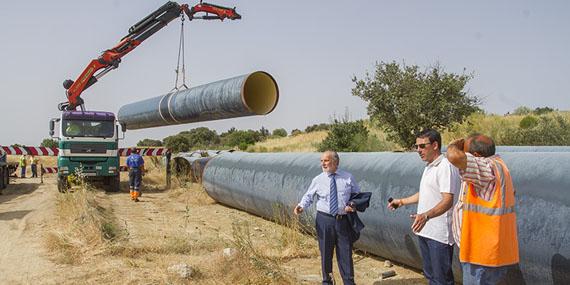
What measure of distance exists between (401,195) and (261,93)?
3.43 meters

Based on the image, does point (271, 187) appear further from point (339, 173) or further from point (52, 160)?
point (52, 160)

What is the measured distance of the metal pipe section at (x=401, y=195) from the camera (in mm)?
3922

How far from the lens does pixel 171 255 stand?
666 cm

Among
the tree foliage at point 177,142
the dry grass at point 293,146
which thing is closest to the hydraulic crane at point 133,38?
the dry grass at point 293,146

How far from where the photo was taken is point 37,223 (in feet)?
30.9

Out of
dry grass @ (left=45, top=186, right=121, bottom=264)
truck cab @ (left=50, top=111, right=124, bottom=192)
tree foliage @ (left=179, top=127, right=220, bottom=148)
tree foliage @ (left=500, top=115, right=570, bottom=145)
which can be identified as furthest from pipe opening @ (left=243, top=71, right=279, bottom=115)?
tree foliage @ (left=179, top=127, right=220, bottom=148)

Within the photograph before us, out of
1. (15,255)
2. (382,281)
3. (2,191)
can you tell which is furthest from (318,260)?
(2,191)

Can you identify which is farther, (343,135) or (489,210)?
(343,135)

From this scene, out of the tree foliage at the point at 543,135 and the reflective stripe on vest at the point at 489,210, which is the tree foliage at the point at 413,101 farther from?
the reflective stripe on vest at the point at 489,210

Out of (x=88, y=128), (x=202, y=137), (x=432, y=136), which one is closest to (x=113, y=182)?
(x=88, y=128)

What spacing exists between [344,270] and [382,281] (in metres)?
0.89

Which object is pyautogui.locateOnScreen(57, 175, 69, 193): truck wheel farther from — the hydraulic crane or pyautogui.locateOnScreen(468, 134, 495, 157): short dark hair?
pyautogui.locateOnScreen(468, 134, 495, 157): short dark hair

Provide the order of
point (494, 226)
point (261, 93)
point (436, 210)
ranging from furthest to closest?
1. point (261, 93)
2. point (436, 210)
3. point (494, 226)

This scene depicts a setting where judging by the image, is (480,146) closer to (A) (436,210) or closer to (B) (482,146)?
(B) (482,146)
